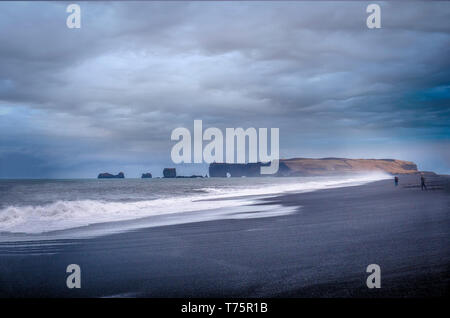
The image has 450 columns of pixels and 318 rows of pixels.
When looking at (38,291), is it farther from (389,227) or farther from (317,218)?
(317,218)

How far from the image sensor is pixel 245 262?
749cm

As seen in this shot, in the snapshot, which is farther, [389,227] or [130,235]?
[130,235]

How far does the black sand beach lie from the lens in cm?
573

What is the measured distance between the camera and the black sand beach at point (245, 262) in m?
5.73

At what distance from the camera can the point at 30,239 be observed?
1166cm

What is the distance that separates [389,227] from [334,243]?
3184 millimetres

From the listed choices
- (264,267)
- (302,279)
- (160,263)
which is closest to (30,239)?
(160,263)

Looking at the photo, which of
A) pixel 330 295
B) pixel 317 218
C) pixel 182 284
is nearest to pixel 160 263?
pixel 182 284

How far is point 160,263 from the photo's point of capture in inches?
301

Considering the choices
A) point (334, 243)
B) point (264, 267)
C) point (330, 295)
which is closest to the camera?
point (330, 295)

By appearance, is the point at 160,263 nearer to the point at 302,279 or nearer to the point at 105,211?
the point at 302,279

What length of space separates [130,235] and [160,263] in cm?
455
